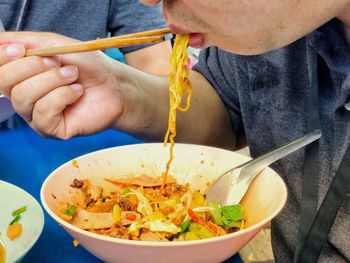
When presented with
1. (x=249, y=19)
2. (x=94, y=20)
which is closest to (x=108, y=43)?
(x=249, y=19)

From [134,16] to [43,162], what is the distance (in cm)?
94

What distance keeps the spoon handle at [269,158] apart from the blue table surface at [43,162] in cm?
16

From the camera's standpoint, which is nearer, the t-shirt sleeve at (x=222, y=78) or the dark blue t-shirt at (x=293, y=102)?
the dark blue t-shirt at (x=293, y=102)

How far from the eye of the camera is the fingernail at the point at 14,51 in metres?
0.97

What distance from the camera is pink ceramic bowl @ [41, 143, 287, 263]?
27.4 inches

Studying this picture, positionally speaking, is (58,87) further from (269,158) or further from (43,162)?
(269,158)

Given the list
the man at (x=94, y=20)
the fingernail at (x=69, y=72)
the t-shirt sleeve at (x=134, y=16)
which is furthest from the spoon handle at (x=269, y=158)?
the t-shirt sleeve at (x=134, y=16)

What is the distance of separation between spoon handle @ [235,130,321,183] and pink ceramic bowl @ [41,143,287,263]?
2 centimetres

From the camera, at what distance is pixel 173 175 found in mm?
1024

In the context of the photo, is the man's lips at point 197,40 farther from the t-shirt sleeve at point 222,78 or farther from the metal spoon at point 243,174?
the t-shirt sleeve at point 222,78

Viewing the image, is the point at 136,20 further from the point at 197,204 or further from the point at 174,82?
the point at 197,204

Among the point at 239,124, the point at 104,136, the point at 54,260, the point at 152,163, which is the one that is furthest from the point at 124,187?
the point at 239,124

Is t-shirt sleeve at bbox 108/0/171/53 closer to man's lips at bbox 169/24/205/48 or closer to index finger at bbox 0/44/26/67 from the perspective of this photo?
Answer: index finger at bbox 0/44/26/67

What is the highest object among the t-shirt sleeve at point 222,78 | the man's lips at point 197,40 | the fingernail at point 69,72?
the man's lips at point 197,40
